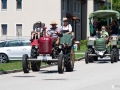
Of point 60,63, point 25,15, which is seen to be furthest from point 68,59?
point 25,15

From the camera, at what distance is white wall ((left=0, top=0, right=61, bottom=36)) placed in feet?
213

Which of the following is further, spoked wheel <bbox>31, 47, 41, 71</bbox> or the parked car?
the parked car

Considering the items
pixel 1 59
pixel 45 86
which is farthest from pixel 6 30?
pixel 45 86

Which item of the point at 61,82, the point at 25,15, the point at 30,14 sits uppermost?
the point at 30,14

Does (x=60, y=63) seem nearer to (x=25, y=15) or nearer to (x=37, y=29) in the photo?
(x=37, y=29)

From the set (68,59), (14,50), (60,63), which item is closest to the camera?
(60,63)

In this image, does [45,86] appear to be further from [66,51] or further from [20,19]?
[20,19]

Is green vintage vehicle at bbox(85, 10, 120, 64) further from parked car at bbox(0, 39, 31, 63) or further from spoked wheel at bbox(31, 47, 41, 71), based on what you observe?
spoked wheel at bbox(31, 47, 41, 71)

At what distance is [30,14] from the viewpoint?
6525 centimetres

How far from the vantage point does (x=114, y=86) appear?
1644 cm

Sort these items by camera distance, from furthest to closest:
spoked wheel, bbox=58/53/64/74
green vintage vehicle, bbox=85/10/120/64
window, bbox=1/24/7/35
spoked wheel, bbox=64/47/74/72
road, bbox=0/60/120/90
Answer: window, bbox=1/24/7/35
green vintage vehicle, bbox=85/10/120/64
spoked wheel, bbox=64/47/74/72
spoked wheel, bbox=58/53/64/74
road, bbox=0/60/120/90

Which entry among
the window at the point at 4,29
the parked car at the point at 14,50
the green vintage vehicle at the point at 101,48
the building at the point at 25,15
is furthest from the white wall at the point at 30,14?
the green vintage vehicle at the point at 101,48

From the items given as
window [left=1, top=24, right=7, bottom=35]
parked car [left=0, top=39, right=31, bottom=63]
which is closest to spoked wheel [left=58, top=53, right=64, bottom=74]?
parked car [left=0, top=39, right=31, bottom=63]

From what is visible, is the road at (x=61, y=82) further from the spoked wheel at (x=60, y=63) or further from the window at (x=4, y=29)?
the window at (x=4, y=29)
